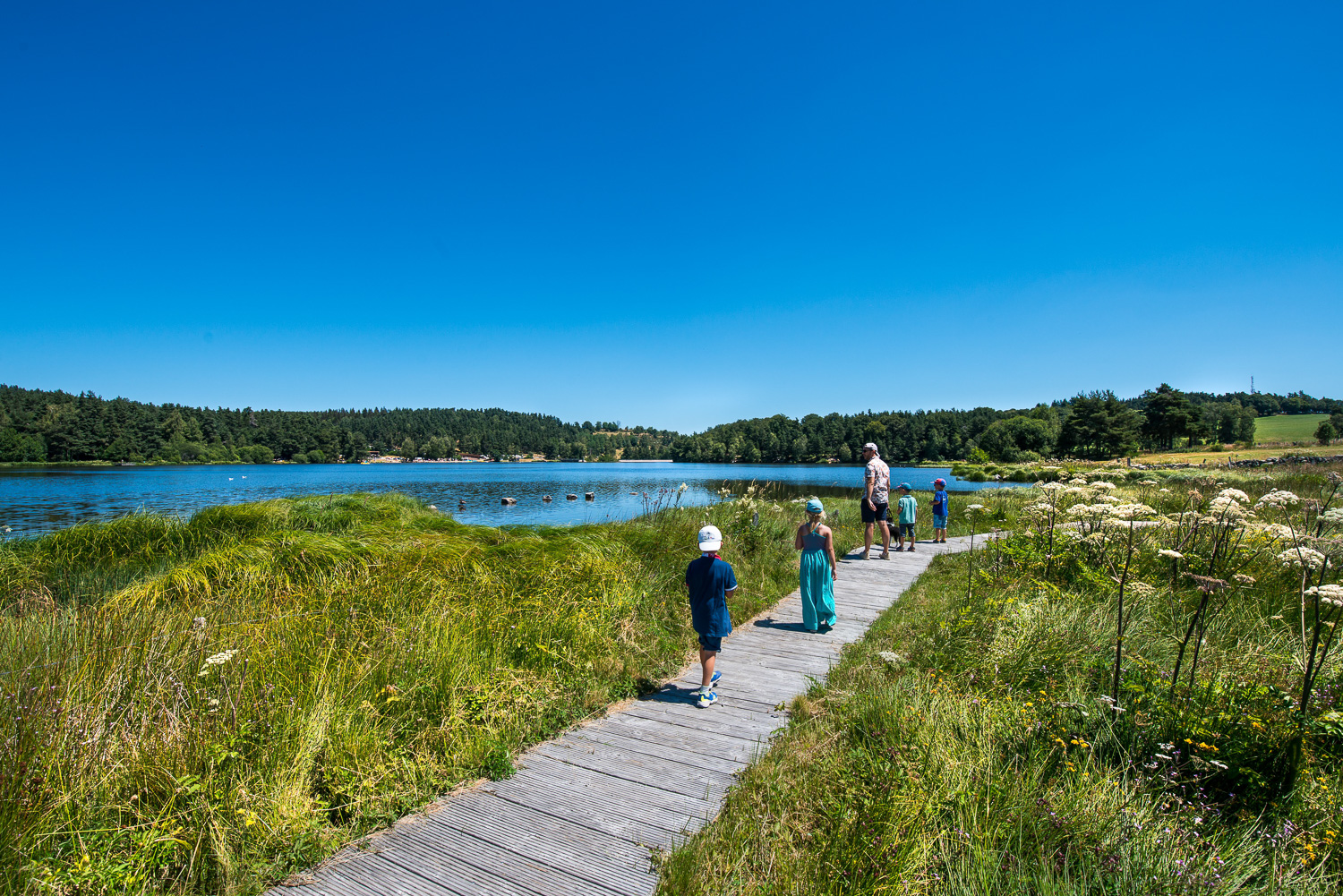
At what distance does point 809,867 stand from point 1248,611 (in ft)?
19.1

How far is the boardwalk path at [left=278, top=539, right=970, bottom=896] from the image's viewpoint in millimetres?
2703

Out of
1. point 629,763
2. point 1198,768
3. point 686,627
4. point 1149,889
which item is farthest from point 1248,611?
point 629,763

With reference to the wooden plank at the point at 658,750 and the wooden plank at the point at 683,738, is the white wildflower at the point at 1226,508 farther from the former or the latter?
the wooden plank at the point at 658,750

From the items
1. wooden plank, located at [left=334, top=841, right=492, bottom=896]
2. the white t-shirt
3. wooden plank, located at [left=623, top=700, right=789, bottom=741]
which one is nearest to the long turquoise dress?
wooden plank, located at [left=623, top=700, right=789, bottom=741]

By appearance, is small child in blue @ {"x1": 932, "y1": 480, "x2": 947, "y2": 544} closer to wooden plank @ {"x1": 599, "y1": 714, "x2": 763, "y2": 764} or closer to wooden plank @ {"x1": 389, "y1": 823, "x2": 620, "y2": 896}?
wooden plank @ {"x1": 599, "y1": 714, "x2": 763, "y2": 764}

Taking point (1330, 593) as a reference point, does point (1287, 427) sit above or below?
above

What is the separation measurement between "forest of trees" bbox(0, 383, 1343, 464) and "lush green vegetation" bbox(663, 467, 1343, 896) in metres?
76.9

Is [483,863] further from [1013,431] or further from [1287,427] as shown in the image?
[1287,427]

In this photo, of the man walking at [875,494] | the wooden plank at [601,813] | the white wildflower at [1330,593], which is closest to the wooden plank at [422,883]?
the wooden plank at [601,813]

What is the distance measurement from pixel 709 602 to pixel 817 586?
2423 mm

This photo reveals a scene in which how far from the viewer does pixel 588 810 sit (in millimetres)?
3287

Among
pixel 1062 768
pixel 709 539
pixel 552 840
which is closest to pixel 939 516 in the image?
pixel 709 539

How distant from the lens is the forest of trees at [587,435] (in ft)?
253

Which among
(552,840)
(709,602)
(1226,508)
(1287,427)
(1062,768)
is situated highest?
(1287,427)
